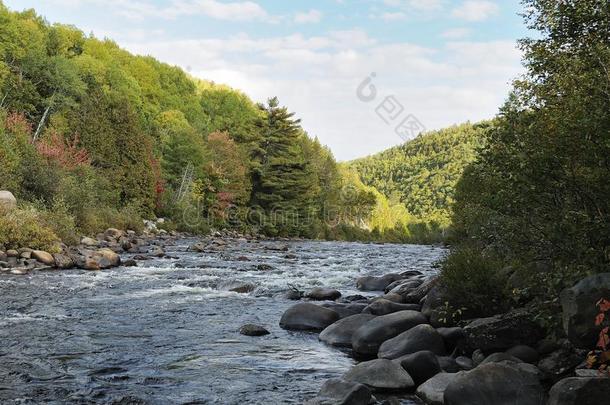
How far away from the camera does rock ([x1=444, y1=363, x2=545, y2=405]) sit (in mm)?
5723

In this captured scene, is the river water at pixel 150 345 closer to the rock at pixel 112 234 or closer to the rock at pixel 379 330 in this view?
the rock at pixel 379 330

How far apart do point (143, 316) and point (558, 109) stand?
8881 mm

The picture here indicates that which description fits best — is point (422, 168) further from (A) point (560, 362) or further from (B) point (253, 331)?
(A) point (560, 362)

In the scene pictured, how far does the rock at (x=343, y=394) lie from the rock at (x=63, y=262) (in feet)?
48.3

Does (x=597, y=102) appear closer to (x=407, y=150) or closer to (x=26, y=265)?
(x=26, y=265)

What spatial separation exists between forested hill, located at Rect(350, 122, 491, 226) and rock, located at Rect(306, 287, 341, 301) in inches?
4056

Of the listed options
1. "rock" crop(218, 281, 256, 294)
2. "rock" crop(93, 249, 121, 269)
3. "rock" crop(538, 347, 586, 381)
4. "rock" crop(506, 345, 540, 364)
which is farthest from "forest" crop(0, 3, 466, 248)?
"rock" crop(538, 347, 586, 381)

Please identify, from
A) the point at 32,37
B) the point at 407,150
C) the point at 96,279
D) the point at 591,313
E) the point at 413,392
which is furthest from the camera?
the point at 407,150

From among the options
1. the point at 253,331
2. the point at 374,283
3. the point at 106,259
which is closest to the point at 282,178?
the point at 106,259

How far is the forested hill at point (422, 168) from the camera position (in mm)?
A: 131125

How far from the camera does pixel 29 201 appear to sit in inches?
1047

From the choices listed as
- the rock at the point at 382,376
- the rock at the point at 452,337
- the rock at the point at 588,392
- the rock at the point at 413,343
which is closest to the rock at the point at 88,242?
the rock at the point at 413,343

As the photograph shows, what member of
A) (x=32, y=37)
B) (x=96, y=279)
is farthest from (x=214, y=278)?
(x=32, y=37)

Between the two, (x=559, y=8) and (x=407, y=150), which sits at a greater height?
(x=407, y=150)
